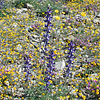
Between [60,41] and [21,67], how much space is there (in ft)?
5.85

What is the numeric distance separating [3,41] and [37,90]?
2.14 meters

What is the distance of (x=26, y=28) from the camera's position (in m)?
6.43

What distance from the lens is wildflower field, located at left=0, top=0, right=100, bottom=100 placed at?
4.14 metres

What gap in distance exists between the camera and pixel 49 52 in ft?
17.6

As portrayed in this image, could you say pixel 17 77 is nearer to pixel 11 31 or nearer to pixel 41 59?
pixel 41 59

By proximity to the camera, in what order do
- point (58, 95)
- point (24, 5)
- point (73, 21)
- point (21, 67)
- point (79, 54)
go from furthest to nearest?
point (24, 5) < point (73, 21) < point (79, 54) < point (21, 67) < point (58, 95)

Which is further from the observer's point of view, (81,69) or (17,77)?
(81,69)

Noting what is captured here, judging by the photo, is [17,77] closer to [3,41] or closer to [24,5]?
[3,41]

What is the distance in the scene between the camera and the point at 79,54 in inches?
218

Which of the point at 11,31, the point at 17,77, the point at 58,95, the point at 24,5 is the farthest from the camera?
the point at 24,5

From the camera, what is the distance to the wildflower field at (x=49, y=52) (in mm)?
4145

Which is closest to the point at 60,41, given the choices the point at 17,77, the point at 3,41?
the point at 3,41

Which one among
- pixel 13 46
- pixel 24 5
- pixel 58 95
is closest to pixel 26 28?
pixel 13 46

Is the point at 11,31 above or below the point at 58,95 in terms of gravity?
above
